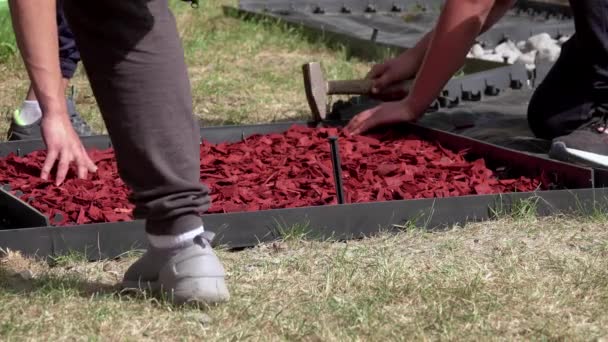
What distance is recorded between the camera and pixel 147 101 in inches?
99.0

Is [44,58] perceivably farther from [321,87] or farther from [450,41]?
[321,87]

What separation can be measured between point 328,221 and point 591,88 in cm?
128

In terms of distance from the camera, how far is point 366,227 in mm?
3373

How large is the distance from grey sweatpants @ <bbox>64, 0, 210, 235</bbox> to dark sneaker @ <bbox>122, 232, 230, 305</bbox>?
0.12 meters

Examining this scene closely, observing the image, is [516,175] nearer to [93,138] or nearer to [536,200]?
[536,200]

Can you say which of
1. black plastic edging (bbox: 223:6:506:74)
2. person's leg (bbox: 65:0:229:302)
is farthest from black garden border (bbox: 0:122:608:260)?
black plastic edging (bbox: 223:6:506:74)

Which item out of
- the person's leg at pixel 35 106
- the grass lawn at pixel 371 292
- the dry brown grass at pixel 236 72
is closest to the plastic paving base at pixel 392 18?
the dry brown grass at pixel 236 72

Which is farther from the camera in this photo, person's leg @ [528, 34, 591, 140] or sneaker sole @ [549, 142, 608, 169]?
person's leg @ [528, 34, 591, 140]

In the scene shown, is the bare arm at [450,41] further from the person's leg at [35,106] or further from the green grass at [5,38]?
the green grass at [5,38]

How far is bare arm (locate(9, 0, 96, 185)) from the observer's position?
9.69 ft

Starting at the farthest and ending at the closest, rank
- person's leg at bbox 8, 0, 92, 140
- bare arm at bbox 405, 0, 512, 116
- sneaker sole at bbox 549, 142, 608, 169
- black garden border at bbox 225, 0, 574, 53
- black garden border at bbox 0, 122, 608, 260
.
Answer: black garden border at bbox 225, 0, 574, 53
person's leg at bbox 8, 0, 92, 140
bare arm at bbox 405, 0, 512, 116
sneaker sole at bbox 549, 142, 608, 169
black garden border at bbox 0, 122, 608, 260

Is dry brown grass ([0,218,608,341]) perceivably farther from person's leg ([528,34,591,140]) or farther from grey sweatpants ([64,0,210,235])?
person's leg ([528,34,591,140])

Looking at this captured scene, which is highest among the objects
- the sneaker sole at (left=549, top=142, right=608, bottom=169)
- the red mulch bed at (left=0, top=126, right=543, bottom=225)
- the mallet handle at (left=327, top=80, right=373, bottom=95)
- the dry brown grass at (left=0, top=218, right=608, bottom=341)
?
the mallet handle at (left=327, top=80, right=373, bottom=95)

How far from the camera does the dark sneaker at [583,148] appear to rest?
12.4 feet
